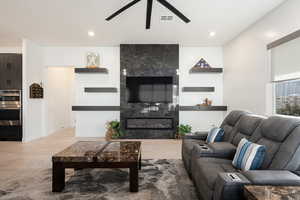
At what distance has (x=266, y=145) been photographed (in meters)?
2.17

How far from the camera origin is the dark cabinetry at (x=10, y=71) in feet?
18.0

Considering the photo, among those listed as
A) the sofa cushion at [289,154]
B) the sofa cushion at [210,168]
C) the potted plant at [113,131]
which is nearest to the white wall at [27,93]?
the potted plant at [113,131]

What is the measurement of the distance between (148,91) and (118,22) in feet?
7.50

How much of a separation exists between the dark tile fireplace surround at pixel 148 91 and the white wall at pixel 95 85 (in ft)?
1.14

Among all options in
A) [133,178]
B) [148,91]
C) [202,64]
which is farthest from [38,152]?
[202,64]

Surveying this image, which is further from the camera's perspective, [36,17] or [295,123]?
[36,17]

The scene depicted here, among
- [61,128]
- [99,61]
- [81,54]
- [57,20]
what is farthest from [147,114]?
[61,128]

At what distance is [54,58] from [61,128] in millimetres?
2824

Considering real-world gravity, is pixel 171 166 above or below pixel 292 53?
below

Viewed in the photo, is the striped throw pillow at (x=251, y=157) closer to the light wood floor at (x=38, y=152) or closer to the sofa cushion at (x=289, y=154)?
the sofa cushion at (x=289, y=154)

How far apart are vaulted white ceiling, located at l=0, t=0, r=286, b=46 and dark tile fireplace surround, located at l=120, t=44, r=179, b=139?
1.32ft

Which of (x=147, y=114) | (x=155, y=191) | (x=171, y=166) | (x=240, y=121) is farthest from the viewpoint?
(x=147, y=114)

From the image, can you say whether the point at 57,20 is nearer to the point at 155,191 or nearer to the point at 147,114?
the point at 147,114

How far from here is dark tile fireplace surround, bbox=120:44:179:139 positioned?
19.3 feet
